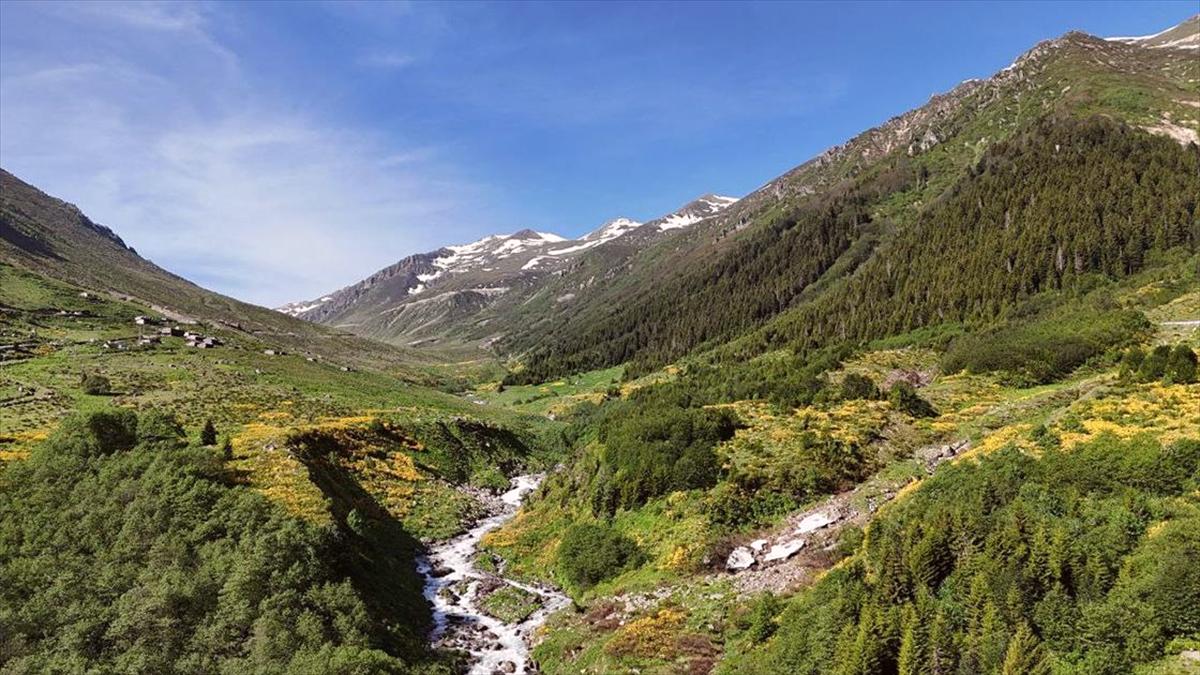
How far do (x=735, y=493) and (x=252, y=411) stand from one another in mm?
54681

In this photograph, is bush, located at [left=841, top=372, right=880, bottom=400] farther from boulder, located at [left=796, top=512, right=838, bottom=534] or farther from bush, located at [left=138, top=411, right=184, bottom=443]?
bush, located at [left=138, top=411, right=184, bottom=443]

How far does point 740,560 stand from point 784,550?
2207 mm

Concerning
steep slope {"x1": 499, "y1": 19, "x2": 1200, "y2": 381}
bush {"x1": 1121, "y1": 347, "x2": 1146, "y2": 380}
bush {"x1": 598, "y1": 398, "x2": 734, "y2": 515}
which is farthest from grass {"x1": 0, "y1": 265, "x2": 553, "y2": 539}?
steep slope {"x1": 499, "y1": 19, "x2": 1200, "y2": 381}

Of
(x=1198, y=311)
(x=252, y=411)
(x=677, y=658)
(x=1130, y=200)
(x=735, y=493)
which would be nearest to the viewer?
(x=677, y=658)

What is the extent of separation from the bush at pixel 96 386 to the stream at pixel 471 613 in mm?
42368

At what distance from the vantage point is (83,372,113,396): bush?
5997 cm

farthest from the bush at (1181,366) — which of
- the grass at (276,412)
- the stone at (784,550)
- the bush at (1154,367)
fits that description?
the grass at (276,412)

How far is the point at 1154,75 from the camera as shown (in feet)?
482

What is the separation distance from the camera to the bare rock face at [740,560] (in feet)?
95.5

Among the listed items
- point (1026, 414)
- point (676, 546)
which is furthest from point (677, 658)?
point (1026, 414)

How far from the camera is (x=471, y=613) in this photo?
112 feet

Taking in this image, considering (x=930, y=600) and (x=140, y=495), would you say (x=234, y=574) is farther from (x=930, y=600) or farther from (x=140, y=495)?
Result: (x=930, y=600)

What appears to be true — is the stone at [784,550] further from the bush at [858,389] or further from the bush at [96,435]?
the bush at [96,435]

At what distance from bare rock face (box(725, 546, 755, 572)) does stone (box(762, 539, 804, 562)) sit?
0.72 metres
